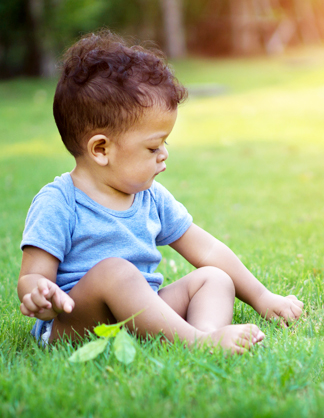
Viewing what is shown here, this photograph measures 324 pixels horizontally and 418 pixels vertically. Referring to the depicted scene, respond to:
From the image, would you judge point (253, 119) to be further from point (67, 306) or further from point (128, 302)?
point (67, 306)

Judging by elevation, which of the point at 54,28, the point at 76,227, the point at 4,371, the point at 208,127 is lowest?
the point at 208,127

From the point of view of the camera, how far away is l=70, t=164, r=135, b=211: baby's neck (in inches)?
75.4

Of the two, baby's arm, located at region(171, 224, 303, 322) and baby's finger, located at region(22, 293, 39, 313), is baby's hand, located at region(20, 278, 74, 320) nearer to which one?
baby's finger, located at region(22, 293, 39, 313)

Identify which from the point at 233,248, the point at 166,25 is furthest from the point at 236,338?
the point at 166,25

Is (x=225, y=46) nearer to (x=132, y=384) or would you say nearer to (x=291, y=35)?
(x=291, y=35)

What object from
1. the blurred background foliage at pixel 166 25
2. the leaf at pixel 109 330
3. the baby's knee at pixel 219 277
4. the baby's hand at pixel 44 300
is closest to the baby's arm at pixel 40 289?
the baby's hand at pixel 44 300

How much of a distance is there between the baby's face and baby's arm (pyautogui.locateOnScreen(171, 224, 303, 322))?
0.40 metres

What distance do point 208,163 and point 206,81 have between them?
424 inches

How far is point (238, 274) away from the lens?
212cm

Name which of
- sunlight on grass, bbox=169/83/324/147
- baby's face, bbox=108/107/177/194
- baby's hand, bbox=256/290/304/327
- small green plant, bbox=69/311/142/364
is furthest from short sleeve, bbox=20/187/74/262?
sunlight on grass, bbox=169/83/324/147

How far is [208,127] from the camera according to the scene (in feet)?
28.6

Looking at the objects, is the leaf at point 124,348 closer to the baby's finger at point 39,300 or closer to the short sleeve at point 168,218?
the baby's finger at point 39,300

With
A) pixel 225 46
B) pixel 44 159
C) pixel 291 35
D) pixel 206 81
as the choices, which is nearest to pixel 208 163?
pixel 44 159

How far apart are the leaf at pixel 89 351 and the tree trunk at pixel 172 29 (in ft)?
68.0
